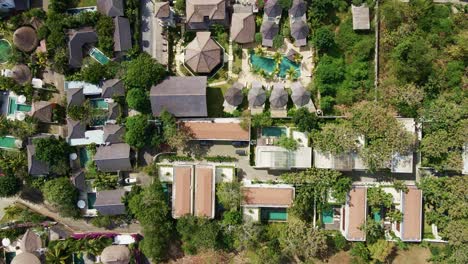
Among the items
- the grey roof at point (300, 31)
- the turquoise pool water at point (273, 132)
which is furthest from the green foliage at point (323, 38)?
the turquoise pool water at point (273, 132)

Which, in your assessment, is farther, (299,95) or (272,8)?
(272,8)

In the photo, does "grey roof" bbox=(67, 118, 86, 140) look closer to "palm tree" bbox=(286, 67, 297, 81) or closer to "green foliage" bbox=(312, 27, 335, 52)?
"palm tree" bbox=(286, 67, 297, 81)

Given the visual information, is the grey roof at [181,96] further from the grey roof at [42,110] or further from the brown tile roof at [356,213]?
the brown tile roof at [356,213]

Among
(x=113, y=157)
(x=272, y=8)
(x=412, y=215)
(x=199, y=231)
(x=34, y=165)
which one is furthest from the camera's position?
(x=34, y=165)

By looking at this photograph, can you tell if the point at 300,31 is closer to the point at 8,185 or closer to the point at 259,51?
the point at 259,51

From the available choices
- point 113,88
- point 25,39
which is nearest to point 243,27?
point 113,88

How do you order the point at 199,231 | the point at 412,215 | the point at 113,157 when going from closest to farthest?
1. the point at 412,215
2. the point at 199,231
3. the point at 113,157

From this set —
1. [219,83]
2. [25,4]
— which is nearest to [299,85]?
[219,83]
